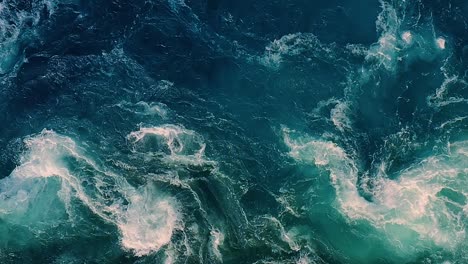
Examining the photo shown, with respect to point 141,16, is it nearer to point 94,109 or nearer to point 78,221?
point 94,109

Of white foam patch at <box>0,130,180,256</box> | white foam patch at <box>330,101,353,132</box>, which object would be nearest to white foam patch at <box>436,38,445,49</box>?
white foam patch at <box>330,101,353,132</box>

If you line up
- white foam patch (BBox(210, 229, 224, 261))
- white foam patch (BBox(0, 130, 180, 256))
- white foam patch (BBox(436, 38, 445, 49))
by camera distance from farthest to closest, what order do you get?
1. white foam patch (BBox(436, 38, 445, 49))
2. white foam patch (BBox(0, 130, 180, 256))
3. white foam patch (BBox(210, 229, 224, 261))

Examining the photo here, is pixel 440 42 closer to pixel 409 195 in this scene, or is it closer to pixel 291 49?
pixel 291 49

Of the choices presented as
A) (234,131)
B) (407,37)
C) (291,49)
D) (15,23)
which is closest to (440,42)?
(407,37)

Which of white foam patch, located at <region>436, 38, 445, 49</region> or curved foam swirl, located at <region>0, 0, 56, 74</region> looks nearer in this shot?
curved foam swirl, located at <region>0, 0, 56, 74</region>

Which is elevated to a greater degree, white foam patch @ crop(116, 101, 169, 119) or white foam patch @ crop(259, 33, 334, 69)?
white foam patch @ crop(259, 33, 334, 69)

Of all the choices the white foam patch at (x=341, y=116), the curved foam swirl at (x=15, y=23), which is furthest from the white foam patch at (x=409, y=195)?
the curved foam swirl at (x=15, y=23)

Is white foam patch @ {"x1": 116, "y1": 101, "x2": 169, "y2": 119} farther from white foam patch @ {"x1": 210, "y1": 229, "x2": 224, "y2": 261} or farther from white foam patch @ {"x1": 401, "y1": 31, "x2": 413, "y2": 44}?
white foam patch @ {"x1": 401, "y1": 31, "x2": 413, "y2": 44}

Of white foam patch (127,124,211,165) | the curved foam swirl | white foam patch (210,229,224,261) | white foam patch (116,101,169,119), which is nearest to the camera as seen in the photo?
white foam patch (210,229,224,261)
